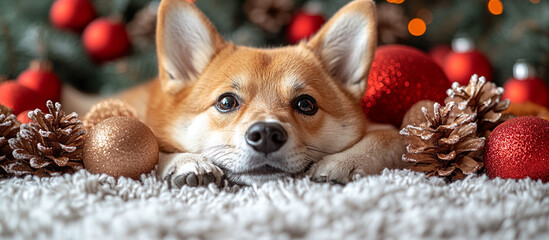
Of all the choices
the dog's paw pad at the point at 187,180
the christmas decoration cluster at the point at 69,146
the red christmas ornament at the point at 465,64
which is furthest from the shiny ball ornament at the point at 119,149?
the red christmas ornament at the point at 465,64

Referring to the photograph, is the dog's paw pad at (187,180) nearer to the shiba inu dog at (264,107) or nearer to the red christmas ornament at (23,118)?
the shiba inu dog at (264,107)

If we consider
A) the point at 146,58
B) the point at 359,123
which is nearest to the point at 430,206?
the point at 359,123

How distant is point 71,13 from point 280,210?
1873mm

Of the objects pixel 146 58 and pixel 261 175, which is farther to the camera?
pixel 146 58

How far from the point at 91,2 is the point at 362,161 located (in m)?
1.89

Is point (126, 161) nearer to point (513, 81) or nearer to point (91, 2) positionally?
point (91, 2)

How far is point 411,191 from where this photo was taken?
33.6 inches

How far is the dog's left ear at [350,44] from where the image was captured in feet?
4.47

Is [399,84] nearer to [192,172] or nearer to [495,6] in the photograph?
[192,172]

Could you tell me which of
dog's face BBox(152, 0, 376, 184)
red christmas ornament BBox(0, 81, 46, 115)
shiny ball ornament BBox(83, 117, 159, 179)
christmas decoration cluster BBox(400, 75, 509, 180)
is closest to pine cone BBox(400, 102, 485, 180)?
christmas decoration cluster BBox(400, 75, 509, 180)

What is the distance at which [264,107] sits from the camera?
3.96 ft

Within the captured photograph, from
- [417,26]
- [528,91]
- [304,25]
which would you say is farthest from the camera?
[417,26]

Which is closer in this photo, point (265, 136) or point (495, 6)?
point (265, 136)

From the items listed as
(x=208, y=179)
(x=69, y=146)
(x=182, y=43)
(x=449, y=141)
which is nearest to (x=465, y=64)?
(x=449, y=141)
